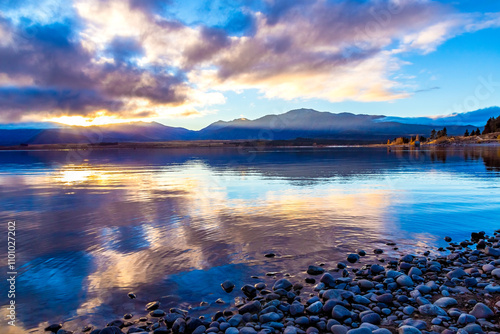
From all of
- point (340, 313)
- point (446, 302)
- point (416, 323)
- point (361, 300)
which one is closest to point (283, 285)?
point (340, 313)

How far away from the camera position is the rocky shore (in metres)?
7.04

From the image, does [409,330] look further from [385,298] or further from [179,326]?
[179,326]

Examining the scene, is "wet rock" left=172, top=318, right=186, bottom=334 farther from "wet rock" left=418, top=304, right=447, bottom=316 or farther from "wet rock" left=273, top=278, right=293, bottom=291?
"wet rock" left=418, top=304, right=447, bottom=316

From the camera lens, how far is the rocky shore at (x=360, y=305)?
704cm

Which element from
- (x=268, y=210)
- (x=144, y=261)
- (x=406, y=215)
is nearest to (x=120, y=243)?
(x=144, y=261)

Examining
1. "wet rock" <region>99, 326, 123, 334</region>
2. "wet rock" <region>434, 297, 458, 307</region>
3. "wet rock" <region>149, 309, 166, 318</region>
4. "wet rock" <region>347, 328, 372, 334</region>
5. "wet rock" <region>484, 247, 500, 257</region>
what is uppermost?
"wet rock" <region>99, 326, 123, 334</region>

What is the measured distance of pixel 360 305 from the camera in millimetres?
7984

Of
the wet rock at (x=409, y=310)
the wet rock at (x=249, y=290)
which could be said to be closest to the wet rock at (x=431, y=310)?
the wet rock at (x=409, y=310)

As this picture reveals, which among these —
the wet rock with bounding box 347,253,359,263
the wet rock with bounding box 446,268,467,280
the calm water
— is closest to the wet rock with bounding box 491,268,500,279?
the wet rock with bounding box 446,268,467,280

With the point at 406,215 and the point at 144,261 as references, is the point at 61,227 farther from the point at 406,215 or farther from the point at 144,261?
the point at 406,215

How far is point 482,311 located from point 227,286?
6.34 m

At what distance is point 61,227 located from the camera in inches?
650

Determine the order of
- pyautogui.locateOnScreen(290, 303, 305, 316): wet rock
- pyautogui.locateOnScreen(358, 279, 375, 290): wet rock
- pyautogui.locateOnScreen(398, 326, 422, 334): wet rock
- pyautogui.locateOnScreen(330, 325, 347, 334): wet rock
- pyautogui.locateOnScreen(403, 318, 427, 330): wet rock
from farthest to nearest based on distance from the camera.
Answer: pyautogui.locateOnScreen(358, 279, 375, 290): wet rock < pyautogui.locateOnScreen(290, 303, 305, 316): wet rock < pyautogui.locateOnScreen(403, 318, 427, 330): wet rock < pyautogui.locateOnScreen(330, 325, 347, 334): wet rock < pyautogui.locateOnScreen(398, 326, 422, 334): wet rock

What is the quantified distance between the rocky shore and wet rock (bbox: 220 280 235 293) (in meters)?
0.03
